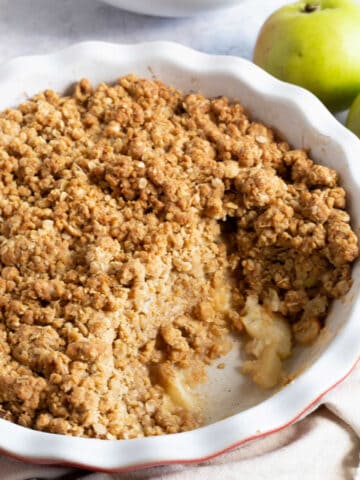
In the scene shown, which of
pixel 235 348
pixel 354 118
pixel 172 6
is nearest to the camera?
pixel 235 348

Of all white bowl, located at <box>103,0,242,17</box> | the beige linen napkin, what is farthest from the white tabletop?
the beige linen napkin

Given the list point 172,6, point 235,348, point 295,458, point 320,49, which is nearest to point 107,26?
point 172,6

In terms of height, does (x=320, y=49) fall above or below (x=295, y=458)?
above

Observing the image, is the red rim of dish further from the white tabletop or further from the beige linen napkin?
the white tabletop

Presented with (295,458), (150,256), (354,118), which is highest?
(354,118)

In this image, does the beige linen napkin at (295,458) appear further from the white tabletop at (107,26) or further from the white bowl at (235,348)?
the white tabletop at (107,26)

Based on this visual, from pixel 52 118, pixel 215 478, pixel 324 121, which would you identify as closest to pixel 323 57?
pixel 324 121

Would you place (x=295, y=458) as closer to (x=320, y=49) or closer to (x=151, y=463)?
(x=151, y=463)
